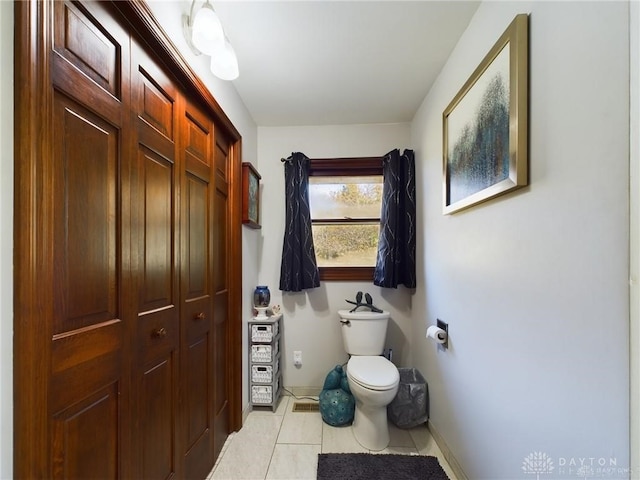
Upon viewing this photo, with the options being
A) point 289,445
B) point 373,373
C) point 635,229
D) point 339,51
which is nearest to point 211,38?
point 339,51

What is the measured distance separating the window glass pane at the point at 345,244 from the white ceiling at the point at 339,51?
3.31 ft

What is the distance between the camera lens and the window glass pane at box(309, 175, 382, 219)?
8.93 ft

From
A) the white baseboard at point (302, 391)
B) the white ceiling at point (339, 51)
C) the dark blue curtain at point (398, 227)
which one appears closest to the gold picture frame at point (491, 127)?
the white ceiling at point (339, 51)

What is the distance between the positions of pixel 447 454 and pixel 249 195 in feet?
6.95

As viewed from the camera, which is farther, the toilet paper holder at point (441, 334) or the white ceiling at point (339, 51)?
the toilet paper holder at point (441, 334)

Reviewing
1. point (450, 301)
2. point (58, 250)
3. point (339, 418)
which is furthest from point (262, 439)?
point (58, 250)

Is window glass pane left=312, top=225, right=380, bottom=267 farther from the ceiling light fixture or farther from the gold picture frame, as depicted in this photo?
the ceiling light fixture

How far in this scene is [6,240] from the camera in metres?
0.64

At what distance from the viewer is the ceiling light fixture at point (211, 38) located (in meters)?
1.17

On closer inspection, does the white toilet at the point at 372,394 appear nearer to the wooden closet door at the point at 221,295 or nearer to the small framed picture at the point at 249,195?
the wooden closet door at the point at 221,295

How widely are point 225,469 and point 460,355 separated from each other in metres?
1.48

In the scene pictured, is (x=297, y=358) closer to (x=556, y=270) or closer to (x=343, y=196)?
(x=343, y=196)

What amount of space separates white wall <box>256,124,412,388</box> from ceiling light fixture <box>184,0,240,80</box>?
52.1 inches

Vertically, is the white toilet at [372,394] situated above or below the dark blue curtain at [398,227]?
below
